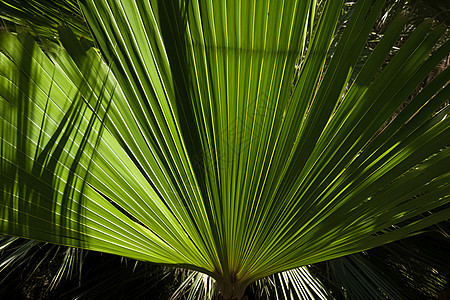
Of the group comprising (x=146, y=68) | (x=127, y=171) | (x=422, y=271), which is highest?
(x=146, y=68)

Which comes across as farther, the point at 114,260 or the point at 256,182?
the point at 114,260

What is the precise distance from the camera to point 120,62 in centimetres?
61

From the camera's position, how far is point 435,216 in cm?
66

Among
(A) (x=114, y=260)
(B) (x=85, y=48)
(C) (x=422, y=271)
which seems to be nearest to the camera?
(B) (x=85, y=48)

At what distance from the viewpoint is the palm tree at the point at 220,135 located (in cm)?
58

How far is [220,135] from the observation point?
637 mm

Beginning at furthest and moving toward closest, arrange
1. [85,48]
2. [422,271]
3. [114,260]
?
[114,260] → [422,271] → [85,48]

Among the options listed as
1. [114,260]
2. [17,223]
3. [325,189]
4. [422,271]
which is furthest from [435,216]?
[114,260]

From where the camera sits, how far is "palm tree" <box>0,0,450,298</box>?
0.58 meters

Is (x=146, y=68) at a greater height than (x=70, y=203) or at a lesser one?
greater

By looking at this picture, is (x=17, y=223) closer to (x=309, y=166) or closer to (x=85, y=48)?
(x=85, y=48)

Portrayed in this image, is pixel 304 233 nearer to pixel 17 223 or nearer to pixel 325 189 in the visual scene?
pixel 325 189

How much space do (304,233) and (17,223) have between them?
378 millimetres

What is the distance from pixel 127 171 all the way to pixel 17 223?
150 mm
